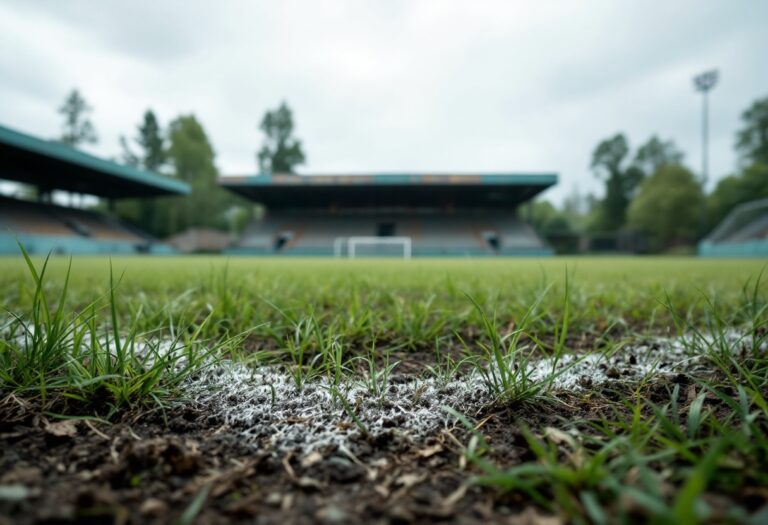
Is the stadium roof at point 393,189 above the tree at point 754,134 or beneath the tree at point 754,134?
beneath

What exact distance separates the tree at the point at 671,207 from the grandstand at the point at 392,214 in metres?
10.2

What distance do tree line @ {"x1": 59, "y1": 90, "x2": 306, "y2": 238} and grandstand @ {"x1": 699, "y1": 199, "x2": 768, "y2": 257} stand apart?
31127 mm

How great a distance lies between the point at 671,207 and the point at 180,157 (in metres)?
38.8

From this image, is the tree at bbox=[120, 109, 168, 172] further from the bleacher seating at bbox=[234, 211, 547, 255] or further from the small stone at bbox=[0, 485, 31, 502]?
the small stone at bbox=[0, 485, 31, 502]

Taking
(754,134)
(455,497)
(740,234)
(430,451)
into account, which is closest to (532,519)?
(455,497)

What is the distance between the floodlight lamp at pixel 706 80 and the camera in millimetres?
23469

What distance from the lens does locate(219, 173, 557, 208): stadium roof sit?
2072cm

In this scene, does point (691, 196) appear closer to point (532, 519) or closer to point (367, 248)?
point (367, 248)

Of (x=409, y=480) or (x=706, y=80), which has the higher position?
(x=706, y=80)

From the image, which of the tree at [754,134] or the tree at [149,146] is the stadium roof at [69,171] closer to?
the tree at [149,146]

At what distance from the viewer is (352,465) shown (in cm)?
58

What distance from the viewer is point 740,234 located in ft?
69.2

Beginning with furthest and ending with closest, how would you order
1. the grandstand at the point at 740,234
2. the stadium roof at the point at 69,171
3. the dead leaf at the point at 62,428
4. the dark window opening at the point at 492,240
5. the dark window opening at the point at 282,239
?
the dark window opening at the point at 282,239 < the dark window opening at the point at 492,240 < the grandstand at the point at 740,234 < the stadium roof at the point at 69,171 < the dead leaf at the point at 62,428

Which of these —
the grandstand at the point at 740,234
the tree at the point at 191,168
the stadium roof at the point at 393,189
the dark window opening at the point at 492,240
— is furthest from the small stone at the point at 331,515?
the tree at the point at 191,168
